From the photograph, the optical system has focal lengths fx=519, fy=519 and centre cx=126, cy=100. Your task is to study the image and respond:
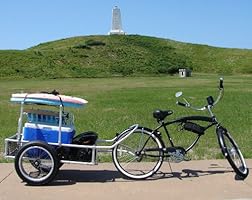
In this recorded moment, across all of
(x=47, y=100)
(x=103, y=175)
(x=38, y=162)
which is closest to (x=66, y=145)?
(x=38, y=162)

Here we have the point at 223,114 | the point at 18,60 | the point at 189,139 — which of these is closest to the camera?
the point at 189,139

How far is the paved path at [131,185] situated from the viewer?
609 centimetres

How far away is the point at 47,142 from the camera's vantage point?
22.4ft

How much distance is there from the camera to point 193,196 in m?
6.05

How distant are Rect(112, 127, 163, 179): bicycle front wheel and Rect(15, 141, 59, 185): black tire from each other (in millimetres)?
869

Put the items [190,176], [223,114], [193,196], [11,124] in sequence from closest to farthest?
[193,196] < [190,176] < [11,124] < [223,114]

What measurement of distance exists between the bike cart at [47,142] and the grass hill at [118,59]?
60148 millimetres

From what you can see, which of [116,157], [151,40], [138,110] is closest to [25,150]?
[116,157]

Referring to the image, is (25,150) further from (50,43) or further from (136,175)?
(50,43)

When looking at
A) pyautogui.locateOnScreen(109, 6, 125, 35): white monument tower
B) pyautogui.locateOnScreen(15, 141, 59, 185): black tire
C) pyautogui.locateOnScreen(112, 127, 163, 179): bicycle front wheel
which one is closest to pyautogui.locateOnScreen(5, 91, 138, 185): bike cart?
pyautogui.locateOnScreen(15, 141, 59, 185): black tire

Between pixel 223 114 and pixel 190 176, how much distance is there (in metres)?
9.99

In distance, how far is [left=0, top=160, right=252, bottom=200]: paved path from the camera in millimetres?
6090

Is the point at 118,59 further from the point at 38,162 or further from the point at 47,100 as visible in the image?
the point at 38,162

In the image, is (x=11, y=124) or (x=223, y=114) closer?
(x=11, y=124)
